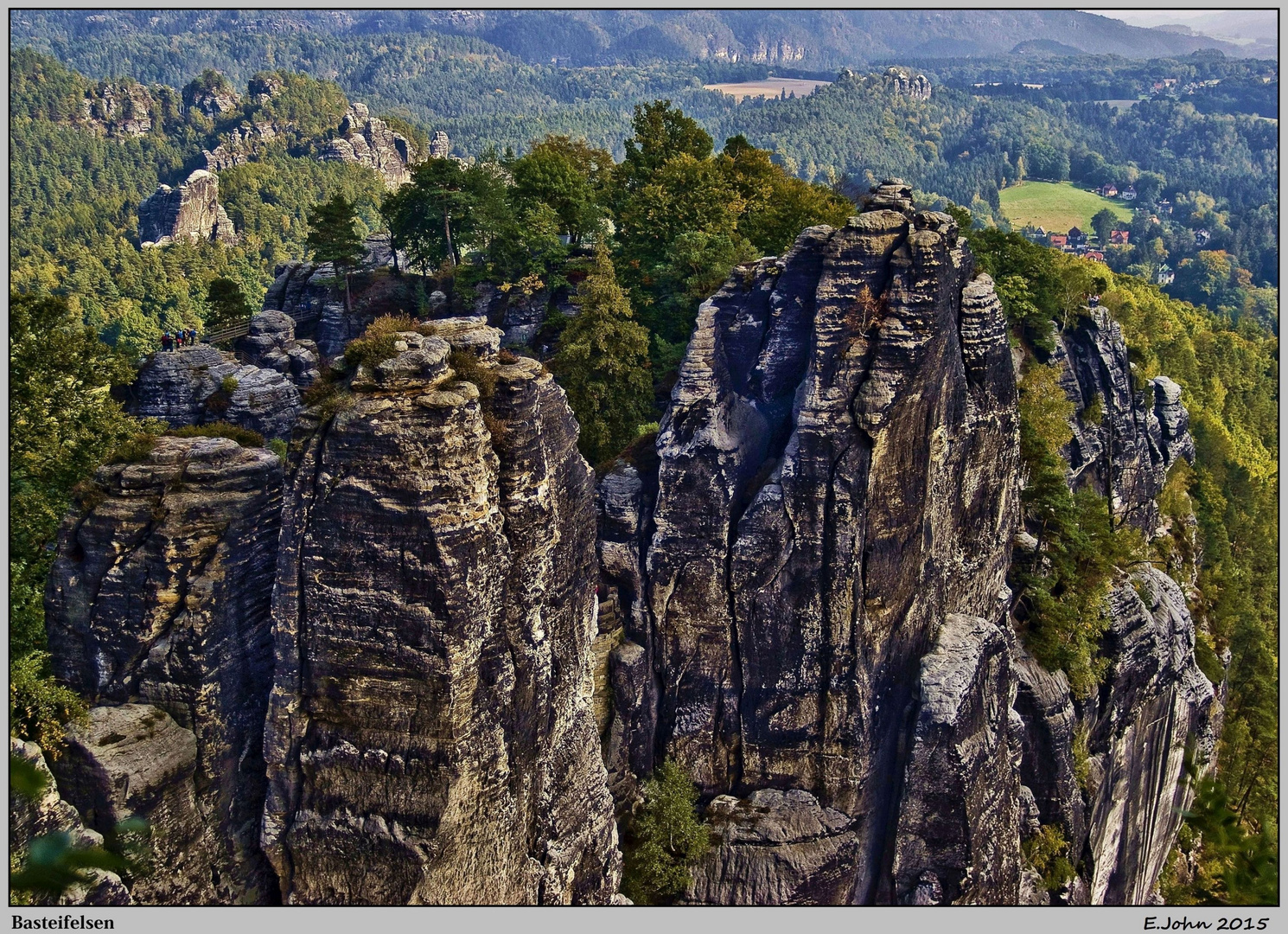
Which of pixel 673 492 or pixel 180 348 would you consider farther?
pixel 180 348

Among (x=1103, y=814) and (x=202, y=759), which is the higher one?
(x=202, y=759)

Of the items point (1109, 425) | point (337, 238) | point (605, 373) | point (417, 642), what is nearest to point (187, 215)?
point (337, 238)

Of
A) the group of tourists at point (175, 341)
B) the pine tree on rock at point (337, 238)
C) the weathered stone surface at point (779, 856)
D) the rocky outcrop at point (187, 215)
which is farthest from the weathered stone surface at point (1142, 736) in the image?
the rocky outcrop at point (187, 215)

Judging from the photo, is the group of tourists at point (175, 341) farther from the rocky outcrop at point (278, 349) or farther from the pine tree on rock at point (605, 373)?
the pine tree on rock at point (605, 373)

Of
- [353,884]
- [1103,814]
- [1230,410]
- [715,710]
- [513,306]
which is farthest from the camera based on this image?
[1230,410]

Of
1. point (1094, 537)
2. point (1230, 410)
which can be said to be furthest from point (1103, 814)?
point (1230, 410)

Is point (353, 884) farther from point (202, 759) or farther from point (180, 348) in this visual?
point (180, 348)

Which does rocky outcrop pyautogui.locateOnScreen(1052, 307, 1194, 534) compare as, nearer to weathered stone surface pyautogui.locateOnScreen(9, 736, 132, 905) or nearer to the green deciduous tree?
the green deciduous tree

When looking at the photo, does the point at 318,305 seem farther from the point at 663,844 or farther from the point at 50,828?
the point at 50,828
